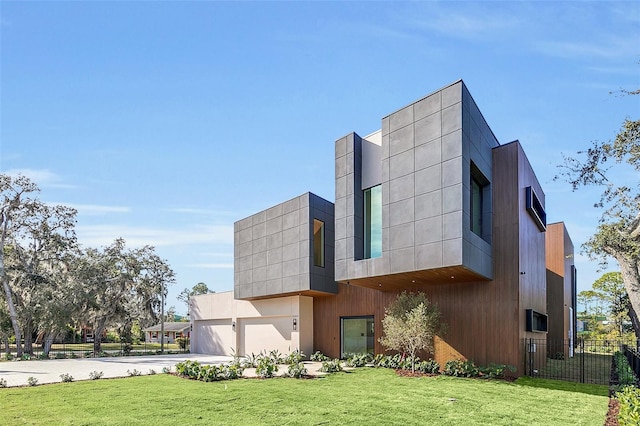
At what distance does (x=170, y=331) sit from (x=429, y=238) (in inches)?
1789

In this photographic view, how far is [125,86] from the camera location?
43.3 feet

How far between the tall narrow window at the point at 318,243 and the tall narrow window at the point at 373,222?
445cm

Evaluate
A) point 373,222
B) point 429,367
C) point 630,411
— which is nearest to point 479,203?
point 373,222

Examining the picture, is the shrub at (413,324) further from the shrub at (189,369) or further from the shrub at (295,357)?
the shrub at (189,369)

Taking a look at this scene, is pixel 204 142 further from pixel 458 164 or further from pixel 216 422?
pixel 216 422

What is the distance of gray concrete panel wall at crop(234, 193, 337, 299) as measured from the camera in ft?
64.3

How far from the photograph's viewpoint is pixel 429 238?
42.9 ft

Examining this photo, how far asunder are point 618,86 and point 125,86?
1334cm

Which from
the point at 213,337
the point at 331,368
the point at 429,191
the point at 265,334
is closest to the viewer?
the point at 429,191

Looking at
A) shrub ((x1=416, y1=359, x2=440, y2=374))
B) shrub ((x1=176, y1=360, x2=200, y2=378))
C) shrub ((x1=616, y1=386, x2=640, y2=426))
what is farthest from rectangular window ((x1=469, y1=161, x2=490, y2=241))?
shrub ((x1=176, y1=360, x2=200, y2=378))

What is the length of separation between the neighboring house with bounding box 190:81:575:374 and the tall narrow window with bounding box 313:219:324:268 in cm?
5

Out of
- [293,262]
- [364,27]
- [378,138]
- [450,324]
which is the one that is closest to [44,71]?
[364,27]

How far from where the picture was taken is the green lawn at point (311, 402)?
856 cm

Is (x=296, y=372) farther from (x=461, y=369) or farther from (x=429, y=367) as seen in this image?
(x=461, y=369)
